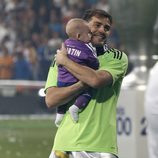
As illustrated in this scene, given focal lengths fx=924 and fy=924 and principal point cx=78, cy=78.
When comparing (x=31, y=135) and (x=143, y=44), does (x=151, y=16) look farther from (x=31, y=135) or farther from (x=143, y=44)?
(x=31, y=135)

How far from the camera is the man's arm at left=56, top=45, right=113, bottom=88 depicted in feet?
21.6

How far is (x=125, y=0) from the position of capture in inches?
472

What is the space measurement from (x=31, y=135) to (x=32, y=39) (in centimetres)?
769

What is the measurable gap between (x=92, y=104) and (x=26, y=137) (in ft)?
37.9

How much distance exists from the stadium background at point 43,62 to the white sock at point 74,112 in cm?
496

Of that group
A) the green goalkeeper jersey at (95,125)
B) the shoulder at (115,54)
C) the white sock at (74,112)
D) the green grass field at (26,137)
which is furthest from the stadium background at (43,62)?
the white sock at (74,112)

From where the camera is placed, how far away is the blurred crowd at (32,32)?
2402cm

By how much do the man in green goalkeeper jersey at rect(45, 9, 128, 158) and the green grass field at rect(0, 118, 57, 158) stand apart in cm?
784

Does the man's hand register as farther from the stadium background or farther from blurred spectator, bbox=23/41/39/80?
blurred spectator, bbox=23/41/39/80

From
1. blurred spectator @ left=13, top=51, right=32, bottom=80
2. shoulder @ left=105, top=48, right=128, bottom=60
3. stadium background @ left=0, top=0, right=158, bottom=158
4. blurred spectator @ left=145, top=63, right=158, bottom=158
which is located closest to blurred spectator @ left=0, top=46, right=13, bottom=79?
stadium background @ left=0, top=0, right=158, bottom=158

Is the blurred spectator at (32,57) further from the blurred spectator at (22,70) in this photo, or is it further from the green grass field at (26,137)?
the green grass field at (26,137)

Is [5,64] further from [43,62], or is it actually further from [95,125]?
[95,125]

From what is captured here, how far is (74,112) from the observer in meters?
6.68

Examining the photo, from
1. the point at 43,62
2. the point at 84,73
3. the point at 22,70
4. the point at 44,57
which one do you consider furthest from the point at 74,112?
the point at 44,57
